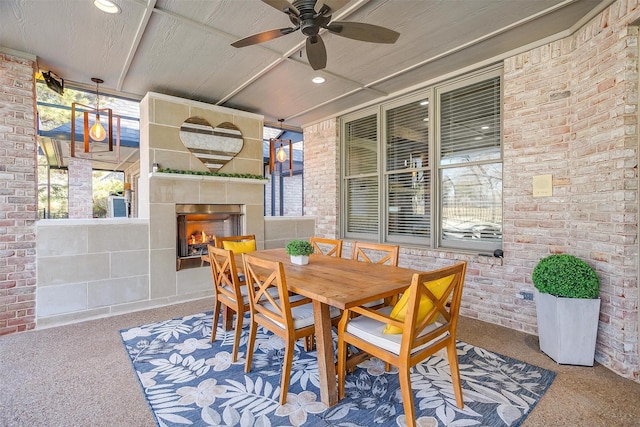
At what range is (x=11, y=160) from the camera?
3.10 metres

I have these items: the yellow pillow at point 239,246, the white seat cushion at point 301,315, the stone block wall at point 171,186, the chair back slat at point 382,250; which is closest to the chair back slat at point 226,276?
the white seat cushion at point 301,315

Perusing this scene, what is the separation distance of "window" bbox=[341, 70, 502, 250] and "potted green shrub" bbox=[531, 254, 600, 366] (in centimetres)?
96

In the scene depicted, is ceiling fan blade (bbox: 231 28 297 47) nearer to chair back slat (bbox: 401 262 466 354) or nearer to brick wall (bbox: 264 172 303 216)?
chair back slat (bbox: 401 262 466 354)

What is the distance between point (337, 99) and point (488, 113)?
1985 mm

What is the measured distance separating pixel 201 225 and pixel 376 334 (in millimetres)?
3471

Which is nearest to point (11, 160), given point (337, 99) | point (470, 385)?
point (337, 99)

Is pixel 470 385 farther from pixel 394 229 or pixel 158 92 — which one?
pixel 158 92

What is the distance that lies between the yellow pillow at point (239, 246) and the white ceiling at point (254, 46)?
1.94 m

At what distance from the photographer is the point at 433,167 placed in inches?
156

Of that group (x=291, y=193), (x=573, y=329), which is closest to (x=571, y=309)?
(x=573, y=329)

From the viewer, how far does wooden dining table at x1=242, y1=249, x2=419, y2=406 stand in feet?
6.01

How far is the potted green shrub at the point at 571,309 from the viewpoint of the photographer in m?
2.42

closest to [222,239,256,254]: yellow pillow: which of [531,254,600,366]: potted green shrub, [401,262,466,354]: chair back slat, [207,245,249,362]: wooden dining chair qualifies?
[207,245,249,362]: wooden dining chair

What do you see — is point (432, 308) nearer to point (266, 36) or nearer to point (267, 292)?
point (267, 292)
